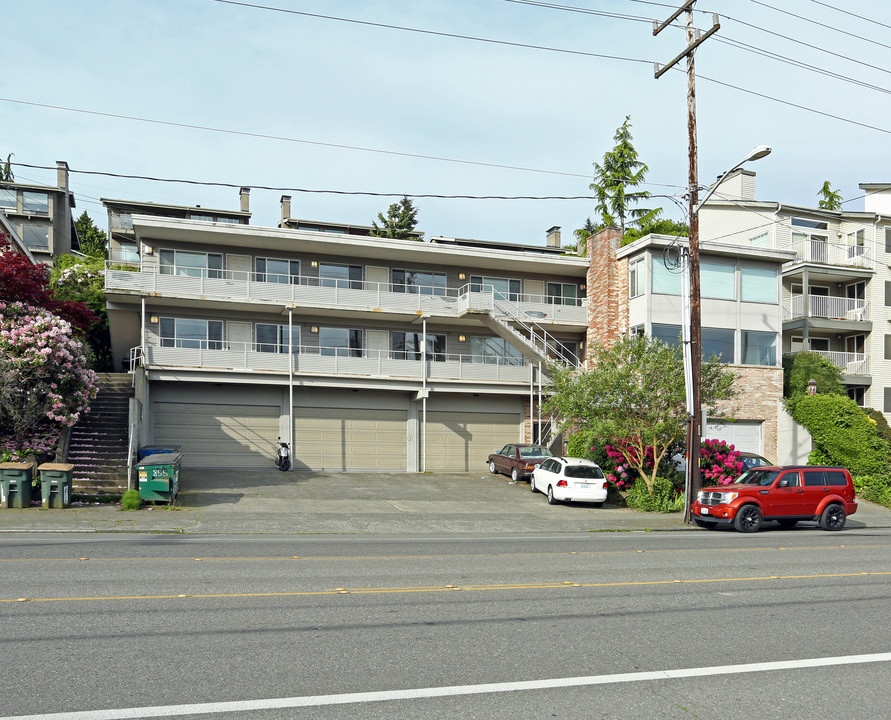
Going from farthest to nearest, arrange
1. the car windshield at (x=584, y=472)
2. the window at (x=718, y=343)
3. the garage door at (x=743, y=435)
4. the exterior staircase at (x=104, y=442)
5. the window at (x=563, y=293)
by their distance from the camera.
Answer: the window at (x=563, y=293) < the garage door at (x=743, y=435) < the window at (x=718, y=343) < the car windshield at (x=584, y=472) < the exterior staircase at (x=104, y=442)

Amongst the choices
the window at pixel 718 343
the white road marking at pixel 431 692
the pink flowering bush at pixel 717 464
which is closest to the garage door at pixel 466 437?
the window at pixel 718 343

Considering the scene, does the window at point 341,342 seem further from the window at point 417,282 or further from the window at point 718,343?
the window at point 718,343

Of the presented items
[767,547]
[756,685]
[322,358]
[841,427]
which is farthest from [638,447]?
[756,685]

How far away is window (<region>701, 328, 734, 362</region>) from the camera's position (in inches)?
1271

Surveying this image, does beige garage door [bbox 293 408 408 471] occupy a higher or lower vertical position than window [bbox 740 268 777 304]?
lower

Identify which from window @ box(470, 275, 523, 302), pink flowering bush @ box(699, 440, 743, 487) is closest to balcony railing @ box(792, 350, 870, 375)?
pink flowering bush @ box(699, 440, 743, 487)

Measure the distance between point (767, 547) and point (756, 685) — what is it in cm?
1124

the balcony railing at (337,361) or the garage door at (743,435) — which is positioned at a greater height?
the balcony railing at (337,361)

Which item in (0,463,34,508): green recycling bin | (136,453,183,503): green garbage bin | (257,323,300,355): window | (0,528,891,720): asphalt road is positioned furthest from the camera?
(257,323,300,355): window

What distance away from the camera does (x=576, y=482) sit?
81.0 ft

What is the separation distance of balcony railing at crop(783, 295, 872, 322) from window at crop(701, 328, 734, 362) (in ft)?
26.0

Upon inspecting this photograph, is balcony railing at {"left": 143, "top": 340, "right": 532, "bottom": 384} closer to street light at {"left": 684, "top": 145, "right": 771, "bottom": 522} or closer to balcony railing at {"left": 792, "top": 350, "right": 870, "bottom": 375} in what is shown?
street light at {"left": 684, "top": 145, "right": 771, "bottom": 522}

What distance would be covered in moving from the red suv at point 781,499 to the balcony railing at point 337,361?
45.8 ft

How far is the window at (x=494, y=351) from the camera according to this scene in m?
36.6
